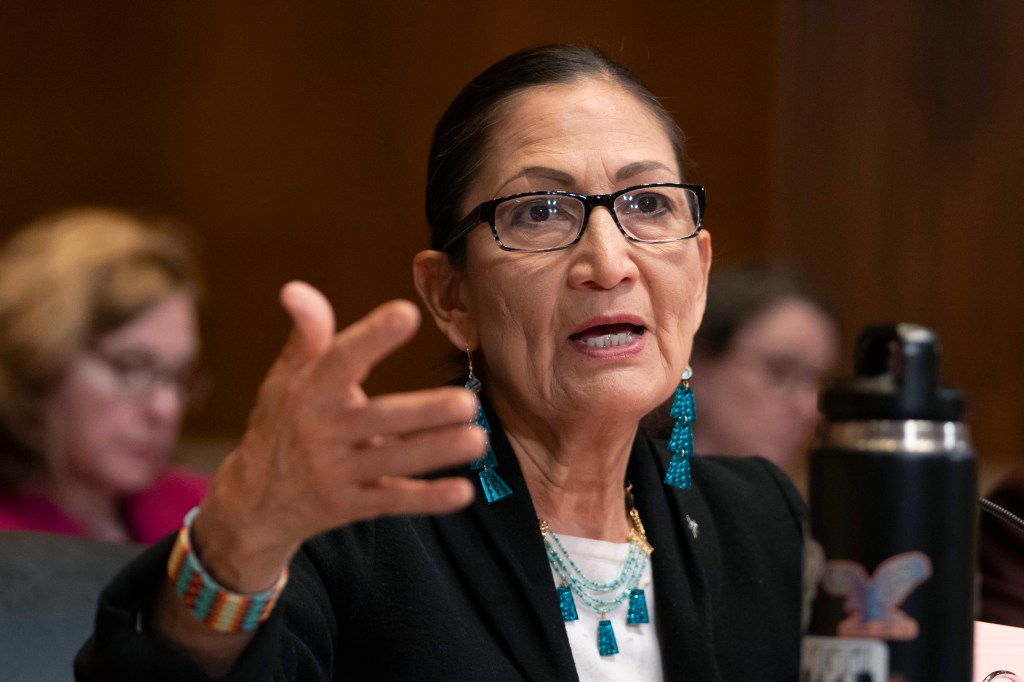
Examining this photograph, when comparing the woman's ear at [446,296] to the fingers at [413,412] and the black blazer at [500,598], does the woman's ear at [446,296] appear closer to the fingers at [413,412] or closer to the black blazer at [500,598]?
the black blazer at [500,598]

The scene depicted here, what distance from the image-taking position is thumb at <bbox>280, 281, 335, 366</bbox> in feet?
2.79

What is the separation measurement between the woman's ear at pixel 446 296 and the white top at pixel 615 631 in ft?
0.88

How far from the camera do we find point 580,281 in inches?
55.4

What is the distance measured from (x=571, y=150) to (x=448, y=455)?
2.26 feet

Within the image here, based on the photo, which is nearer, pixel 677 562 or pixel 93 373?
pixel 677 562

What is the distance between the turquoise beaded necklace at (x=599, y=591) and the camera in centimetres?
143

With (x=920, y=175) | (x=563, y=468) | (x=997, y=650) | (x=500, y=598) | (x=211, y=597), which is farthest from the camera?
(x=920, y=175)

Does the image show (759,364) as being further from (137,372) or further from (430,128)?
(430,128)

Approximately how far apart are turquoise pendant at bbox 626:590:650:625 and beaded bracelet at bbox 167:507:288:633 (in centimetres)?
60

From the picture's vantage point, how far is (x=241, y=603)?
942mm

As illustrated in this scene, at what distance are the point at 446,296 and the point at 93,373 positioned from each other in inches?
58.8

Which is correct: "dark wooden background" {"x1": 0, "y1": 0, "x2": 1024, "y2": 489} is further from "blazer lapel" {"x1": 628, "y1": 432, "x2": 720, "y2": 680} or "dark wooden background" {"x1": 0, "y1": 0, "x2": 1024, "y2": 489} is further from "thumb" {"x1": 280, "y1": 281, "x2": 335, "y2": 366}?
"thumb" {"x1": 280, "y1": 281, "x2": 335, "y2": 366}

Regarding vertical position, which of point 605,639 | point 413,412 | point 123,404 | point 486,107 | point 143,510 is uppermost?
point 486,107

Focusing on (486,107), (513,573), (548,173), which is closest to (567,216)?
(548,173)
